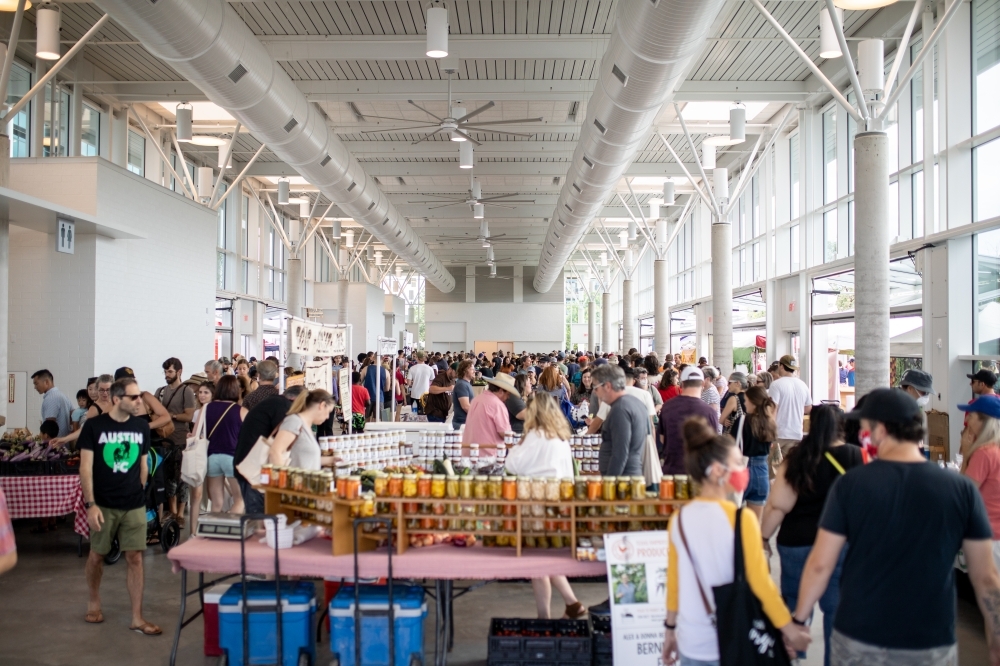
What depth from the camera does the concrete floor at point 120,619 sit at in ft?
16.0

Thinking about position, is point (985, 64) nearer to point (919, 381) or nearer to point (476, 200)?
point (919, 381)

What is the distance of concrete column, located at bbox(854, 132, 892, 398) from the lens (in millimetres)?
8656

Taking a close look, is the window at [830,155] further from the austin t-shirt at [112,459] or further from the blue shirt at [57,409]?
the austin t-shirt at [112,459]

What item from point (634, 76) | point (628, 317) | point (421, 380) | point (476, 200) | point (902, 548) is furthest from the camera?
point (628, 317)

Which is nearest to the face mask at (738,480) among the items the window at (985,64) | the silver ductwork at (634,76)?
the silver ductwork at (634,76)

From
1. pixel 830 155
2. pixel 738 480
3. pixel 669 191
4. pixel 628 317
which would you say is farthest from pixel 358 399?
pixel 628 317

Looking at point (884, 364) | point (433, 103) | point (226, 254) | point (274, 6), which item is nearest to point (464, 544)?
point (884, 364)

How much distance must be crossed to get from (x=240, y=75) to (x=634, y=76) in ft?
14.5

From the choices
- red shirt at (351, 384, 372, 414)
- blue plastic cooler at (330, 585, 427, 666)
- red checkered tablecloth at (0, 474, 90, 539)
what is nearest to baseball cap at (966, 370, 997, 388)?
blue plastic cooler at (330, 585, 427, 666)

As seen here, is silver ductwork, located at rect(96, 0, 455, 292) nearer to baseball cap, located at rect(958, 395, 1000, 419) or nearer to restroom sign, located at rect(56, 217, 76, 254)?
restroom sign, located at rect(56, 217, 76, 254)

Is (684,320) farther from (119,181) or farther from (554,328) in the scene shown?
(119,181)

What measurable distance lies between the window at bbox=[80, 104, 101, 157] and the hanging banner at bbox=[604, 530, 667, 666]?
48.8 feet

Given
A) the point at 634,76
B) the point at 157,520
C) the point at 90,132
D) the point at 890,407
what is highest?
the point at 90,132

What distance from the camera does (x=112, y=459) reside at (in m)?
5.25
